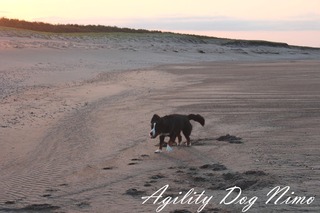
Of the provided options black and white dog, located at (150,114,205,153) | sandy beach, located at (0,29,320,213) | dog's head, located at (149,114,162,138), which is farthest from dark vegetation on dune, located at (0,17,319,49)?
dog's head, located at (149,114,162,138)

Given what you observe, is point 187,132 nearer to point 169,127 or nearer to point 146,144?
point 169,127

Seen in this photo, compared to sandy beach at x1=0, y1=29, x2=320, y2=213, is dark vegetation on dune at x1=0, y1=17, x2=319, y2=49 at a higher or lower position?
higher

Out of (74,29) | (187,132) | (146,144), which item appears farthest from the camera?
(74,29)

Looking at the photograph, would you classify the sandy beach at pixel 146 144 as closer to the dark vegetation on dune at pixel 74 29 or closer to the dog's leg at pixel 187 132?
the dog's leg at pixel 187 132

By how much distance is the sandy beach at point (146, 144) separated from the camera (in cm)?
668

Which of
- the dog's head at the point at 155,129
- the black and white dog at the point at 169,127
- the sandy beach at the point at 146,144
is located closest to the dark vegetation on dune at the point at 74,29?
the sandy beach at the point at 146,144

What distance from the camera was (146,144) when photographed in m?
10.0

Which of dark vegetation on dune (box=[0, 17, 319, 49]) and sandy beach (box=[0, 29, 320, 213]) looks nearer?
sandy beach (box=[0, 29, 320, 213])

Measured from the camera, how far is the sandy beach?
6.68 meters

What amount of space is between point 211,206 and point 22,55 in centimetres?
2340

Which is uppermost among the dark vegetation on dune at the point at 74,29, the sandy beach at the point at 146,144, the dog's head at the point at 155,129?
the dark vegetation on dune at the point at 74,29

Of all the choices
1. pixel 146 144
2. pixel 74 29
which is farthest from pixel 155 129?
pixel 74 29

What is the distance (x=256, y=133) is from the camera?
10719mm

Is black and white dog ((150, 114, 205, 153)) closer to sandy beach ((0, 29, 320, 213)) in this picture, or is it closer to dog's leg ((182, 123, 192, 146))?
dog's leg ((182, 123, 192, 146))
